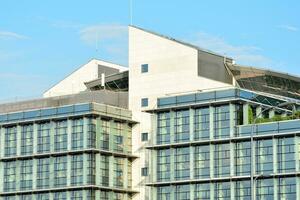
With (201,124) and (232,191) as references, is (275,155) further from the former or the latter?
(201,124)

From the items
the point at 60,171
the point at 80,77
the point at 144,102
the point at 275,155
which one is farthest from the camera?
the point at 80,77

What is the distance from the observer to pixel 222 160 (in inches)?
4021

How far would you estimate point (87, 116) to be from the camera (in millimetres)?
110500

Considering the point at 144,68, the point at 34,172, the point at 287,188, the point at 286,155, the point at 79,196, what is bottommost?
the point at 79,196

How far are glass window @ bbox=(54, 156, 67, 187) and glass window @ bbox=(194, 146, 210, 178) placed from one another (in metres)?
17.6

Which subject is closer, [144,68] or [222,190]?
[222,190]

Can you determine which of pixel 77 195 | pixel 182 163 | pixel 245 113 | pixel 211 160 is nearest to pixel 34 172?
pixel 77 195

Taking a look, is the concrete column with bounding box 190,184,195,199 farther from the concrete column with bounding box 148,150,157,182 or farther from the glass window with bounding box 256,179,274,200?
the glass window with bounding box 256,179,274,200

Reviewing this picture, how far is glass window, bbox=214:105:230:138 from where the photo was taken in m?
102

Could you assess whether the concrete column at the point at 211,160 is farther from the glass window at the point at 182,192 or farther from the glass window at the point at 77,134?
the glass window at the point at 77,134

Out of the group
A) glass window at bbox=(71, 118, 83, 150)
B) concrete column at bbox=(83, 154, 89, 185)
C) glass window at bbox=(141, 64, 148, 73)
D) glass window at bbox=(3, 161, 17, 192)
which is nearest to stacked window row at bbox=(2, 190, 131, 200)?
concrete column at bbox=(83, 154, 89, 185)

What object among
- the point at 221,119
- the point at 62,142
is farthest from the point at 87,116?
the point at 221,119

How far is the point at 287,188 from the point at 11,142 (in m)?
39.0

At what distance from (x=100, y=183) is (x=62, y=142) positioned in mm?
7472
